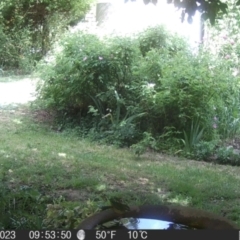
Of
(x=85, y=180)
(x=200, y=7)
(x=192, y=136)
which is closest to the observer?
(x=200, y=7)

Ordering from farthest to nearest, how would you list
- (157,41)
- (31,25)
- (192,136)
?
(31,25) < (157,41) < (192,136)

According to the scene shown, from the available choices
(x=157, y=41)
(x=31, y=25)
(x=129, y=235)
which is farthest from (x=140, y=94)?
(x=31, y=25)

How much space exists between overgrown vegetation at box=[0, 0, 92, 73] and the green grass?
601 centimetres

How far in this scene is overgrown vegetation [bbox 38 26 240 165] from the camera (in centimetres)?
693

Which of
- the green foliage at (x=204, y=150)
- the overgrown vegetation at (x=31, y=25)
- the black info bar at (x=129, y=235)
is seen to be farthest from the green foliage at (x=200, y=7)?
the overgrown vegetation at (x=31, y=25)

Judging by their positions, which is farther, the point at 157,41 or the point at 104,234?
the point at 157,41

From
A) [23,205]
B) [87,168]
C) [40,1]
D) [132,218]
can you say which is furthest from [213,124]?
[40,1]

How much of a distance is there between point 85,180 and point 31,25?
29.5ft

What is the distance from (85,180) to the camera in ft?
16.9

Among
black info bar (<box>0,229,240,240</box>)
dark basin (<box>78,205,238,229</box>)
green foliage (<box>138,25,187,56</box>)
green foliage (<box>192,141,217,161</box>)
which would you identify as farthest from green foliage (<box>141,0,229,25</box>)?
green foliage (<box>138,25,187,56</box>)

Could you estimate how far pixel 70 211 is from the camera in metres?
3.72

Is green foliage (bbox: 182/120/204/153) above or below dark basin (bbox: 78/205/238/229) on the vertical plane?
below

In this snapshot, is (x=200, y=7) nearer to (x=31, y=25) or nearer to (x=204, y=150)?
(x=204, y=150)

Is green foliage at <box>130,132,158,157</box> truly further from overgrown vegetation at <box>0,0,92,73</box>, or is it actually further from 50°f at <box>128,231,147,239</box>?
overgrown vegetation at <box>0,0,92,73</box>
